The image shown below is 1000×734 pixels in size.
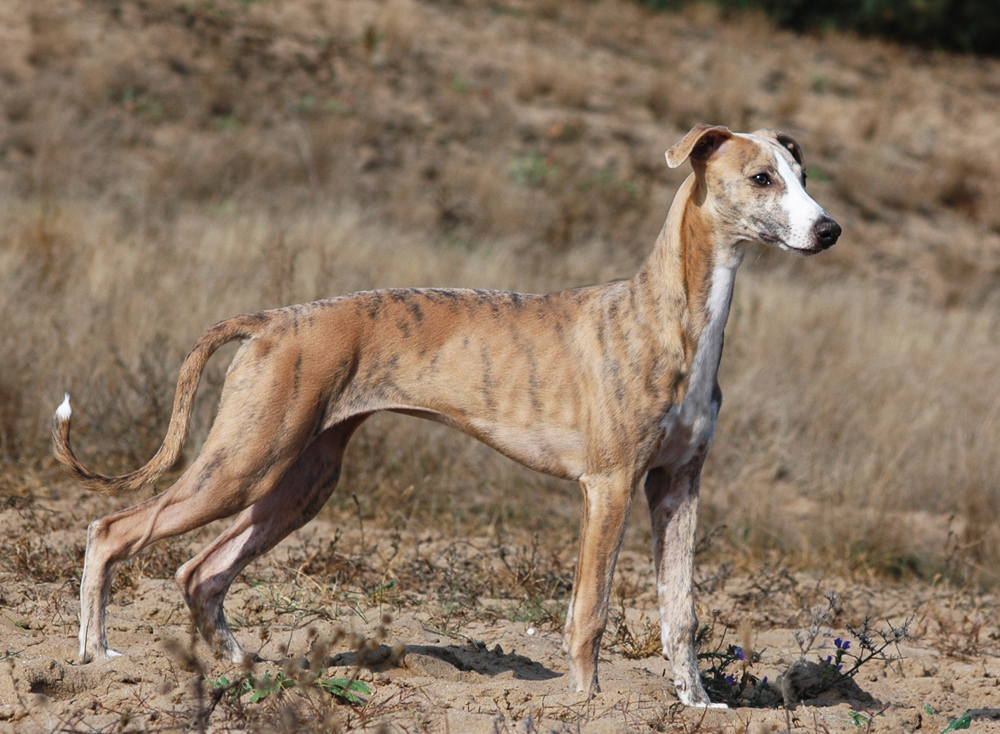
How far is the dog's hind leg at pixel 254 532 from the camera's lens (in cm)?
500

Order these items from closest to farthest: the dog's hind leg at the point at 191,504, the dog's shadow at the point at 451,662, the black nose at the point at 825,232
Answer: the black nose at the point at 825,232 < the dog's hind leg at the point at 191,504 < the dog's shadow at the point at 451,662

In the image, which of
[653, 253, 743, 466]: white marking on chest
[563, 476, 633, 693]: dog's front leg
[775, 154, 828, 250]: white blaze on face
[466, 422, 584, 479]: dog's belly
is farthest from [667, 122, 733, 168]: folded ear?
[563, 476, 633, 693]: dog's front leg

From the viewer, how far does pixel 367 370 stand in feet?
15.4

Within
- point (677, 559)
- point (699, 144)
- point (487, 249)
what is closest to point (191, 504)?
point (677, 559)

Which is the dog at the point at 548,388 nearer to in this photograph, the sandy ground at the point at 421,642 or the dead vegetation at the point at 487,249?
the sandy ground at the point at 421,642

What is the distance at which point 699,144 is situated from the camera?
186 inches

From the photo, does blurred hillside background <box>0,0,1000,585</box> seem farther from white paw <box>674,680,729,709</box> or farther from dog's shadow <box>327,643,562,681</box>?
white paw <box>674,680,729,709</box>

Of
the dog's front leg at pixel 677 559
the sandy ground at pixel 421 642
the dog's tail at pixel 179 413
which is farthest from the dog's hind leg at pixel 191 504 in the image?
the dog's front leg at pixel 677 559

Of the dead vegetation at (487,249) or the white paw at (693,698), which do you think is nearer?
the white paw at (693,698)

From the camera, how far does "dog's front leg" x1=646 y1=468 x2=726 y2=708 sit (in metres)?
4.88

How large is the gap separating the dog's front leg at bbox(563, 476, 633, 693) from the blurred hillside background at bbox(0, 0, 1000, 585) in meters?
2.61

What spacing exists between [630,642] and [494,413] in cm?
162

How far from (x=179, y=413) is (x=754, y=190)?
258 cm

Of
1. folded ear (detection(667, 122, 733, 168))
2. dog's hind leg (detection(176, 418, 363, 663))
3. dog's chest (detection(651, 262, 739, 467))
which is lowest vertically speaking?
dog's hind leg (detection(176, 418, 363, 663))
